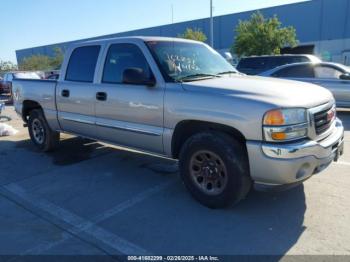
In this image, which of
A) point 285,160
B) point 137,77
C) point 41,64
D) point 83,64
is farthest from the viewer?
point 41,64

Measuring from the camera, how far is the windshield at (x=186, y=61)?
4.34 m

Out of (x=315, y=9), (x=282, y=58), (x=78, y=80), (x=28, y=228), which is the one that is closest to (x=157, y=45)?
(x=78, y=80)

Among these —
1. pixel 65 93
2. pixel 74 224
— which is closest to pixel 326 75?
pixel 65 93

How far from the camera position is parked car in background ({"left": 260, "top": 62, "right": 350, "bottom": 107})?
9.80 metres

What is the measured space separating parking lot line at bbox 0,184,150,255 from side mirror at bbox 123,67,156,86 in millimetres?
1717

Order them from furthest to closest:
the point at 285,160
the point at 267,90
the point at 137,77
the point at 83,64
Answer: the point at 83,64 < the point at 137,77 < the point at 267,90 < the point at 285,160

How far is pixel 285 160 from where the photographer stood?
3.32m

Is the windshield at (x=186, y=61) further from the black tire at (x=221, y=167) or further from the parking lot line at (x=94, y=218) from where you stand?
the parking lot line at (x=94, y=218)

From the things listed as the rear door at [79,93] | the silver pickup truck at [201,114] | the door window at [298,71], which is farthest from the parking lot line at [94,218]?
the door window at [298,71]

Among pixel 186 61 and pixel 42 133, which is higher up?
pixel 186 61

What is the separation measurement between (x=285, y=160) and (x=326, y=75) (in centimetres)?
795

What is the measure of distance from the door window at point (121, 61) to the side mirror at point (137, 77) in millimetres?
165

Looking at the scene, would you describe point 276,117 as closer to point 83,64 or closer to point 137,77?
point 137,77

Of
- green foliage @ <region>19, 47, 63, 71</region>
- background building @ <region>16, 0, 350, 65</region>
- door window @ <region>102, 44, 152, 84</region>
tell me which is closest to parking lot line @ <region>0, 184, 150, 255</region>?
door window @ <region>102, 44, 152, 84</region>
